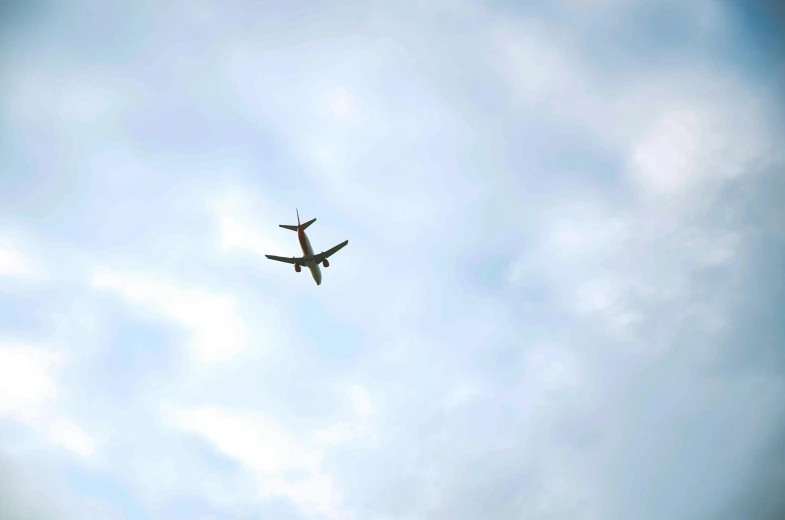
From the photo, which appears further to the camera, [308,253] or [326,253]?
[326,253]

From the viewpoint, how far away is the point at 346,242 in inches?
3733

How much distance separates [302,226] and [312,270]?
10.9m

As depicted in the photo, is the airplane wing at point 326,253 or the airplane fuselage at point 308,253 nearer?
the airplane fuselage at point 308,253

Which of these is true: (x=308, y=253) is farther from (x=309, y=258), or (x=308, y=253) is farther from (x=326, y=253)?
(x=326, y=253)

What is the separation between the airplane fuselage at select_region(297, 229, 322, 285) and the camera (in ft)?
303

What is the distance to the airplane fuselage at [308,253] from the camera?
92.4 meters

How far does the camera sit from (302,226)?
92.2 meters

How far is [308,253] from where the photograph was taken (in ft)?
311

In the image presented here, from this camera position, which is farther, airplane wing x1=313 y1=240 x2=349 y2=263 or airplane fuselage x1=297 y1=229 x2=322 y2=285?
airplane wing x1=313 y1=240 x2=349 y2=263

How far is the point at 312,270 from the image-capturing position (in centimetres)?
9800

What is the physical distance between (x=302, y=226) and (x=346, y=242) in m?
9.66

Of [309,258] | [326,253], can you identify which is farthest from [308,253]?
[326,253]
